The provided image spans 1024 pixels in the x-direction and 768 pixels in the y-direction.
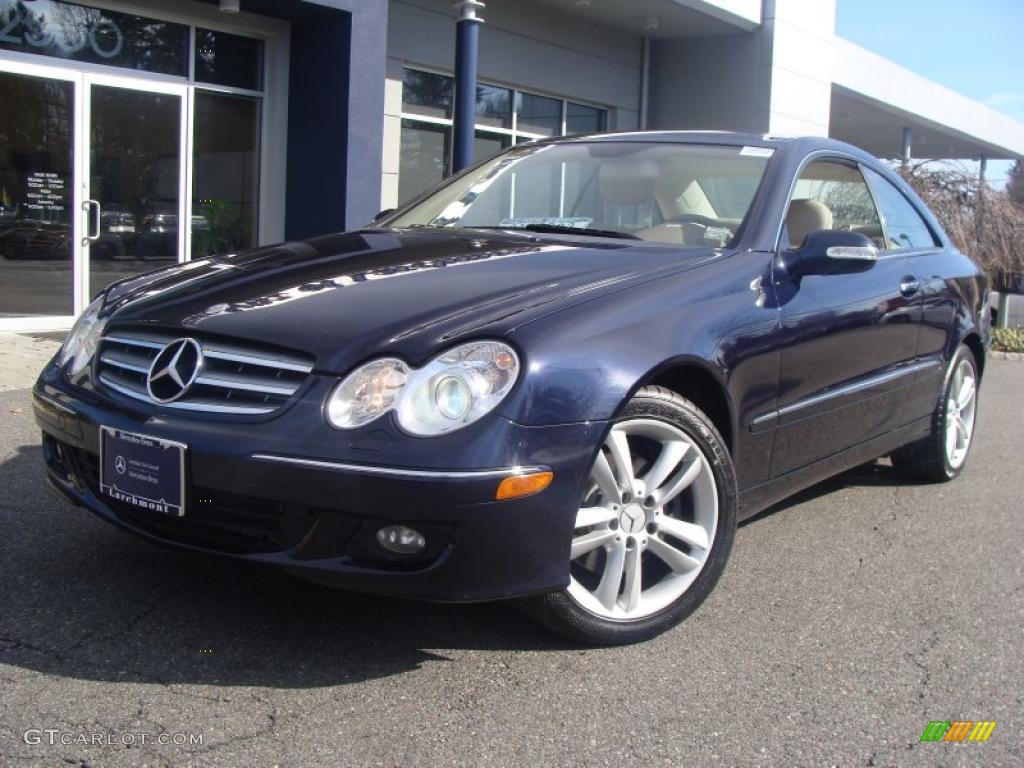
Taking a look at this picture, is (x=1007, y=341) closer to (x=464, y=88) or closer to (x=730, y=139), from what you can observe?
(x=464, y=88)

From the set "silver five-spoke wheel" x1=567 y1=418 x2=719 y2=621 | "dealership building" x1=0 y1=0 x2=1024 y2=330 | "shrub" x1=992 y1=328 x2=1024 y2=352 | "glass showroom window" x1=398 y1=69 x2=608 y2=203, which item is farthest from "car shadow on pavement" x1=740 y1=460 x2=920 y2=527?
"shrub" x1=992 y1=328 x2=1024 y2=352

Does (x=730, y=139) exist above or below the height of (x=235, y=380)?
above

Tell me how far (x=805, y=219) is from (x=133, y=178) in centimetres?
678

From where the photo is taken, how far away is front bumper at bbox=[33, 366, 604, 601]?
247cm

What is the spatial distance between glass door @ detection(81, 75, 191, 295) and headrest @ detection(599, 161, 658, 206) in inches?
237

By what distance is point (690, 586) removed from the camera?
309cm

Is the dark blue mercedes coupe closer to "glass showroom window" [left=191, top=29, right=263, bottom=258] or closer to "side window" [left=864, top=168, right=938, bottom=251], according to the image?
"side window" [left=864, top=168, right=938, bottom=251]

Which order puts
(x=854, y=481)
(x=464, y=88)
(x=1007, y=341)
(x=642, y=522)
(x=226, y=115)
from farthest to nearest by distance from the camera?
(x=1007, y=341)
(x=226, y=115)
(x=464, y=88)
(x=854, y=481)
(x=642, y=522)

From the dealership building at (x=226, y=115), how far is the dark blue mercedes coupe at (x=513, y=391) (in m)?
5.39

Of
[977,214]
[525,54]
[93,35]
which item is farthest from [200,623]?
[977,214]

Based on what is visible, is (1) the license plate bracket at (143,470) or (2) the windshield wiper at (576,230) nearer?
(1) the license plate bracket at (143,470)

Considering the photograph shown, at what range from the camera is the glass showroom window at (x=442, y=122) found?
11.3 m

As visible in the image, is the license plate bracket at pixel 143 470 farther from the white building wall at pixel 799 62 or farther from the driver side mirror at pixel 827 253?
the white building wall at pixel 799 62

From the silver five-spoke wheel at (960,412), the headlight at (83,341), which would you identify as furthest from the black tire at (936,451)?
the headlight at (83,341)
